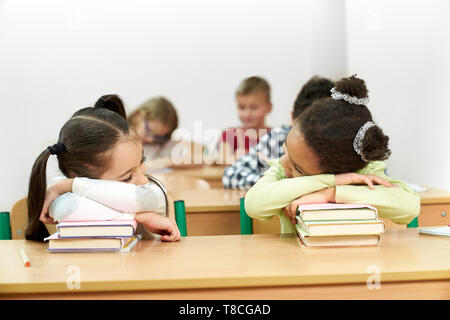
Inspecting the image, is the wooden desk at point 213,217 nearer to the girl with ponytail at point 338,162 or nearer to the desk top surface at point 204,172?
the girl with ponytail at point 338,162

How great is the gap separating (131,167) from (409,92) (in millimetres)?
1889

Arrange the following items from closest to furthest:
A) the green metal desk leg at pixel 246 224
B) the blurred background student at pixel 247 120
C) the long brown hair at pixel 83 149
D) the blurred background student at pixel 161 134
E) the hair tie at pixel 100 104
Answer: the long brown hair at pixel 83 149, the hair tie at pixel 100 104, the green metal desk leg at pixel 246 224, the blurred background student at pixel 247 120, the blurred background student at pixel 161 134

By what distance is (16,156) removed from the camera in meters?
3.61

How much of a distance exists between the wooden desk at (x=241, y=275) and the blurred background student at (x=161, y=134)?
2824 millimetres

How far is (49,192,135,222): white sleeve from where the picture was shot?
3.81 ft

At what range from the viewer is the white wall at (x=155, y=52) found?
4.09 meters

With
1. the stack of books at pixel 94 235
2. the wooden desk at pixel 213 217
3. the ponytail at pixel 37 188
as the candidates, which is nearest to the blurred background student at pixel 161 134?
the wooden desk at pixel 213 217

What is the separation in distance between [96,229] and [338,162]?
62 centimetres

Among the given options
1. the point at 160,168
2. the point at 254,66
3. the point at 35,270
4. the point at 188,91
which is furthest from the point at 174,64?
the point at 35,270

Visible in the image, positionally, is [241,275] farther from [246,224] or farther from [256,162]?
[256,162]

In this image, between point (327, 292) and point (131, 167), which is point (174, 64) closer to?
point (131, 167)

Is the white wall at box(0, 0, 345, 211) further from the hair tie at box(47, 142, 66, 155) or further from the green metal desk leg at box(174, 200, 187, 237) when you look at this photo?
the hair tie at box(47, 142, 66, 155)

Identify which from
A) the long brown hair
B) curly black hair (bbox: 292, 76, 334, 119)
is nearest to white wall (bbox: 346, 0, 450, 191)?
curly black hair (bbox: 292, 76, 334, 119)

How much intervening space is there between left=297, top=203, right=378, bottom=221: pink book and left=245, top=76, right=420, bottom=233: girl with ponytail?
0.04 metres
